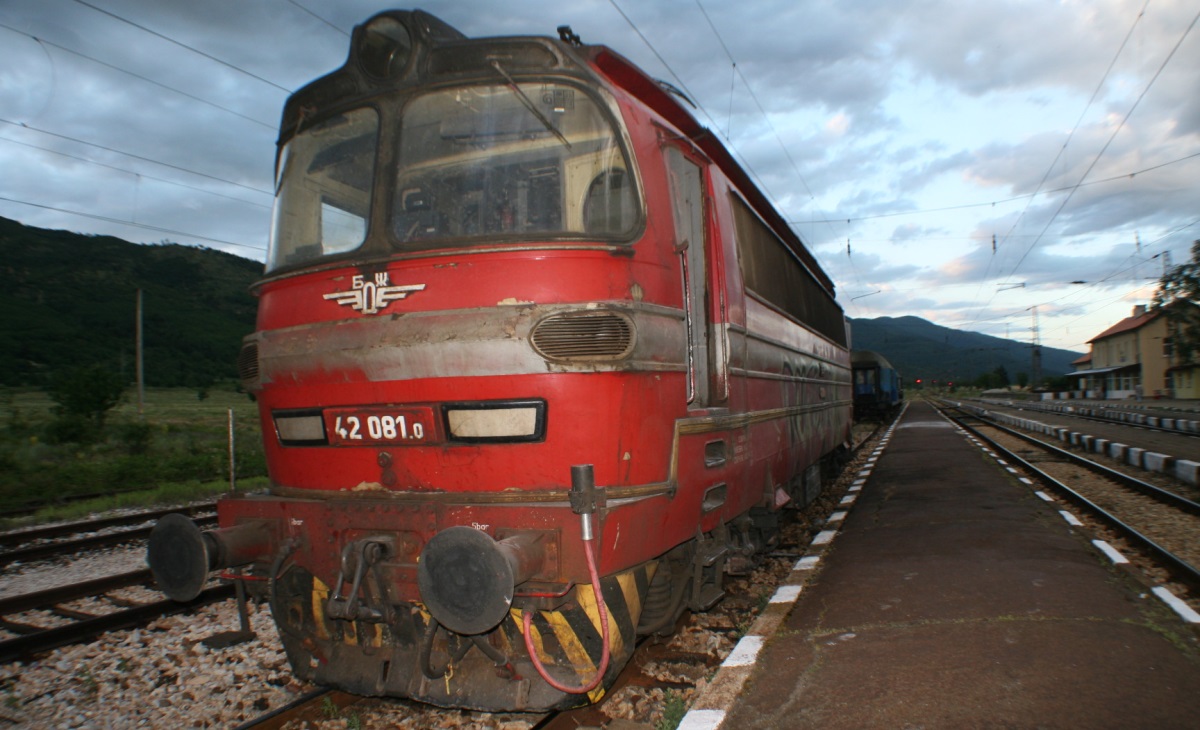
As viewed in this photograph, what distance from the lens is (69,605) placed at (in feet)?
19.5

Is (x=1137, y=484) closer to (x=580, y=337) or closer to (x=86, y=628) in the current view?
(x=580, y=337)

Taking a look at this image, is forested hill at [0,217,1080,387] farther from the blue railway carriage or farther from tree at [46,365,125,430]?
the blue railway carriage

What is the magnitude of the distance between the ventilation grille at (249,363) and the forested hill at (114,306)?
4993cm

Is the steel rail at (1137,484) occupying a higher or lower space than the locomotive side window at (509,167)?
lower

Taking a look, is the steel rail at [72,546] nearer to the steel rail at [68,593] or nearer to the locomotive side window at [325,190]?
the steel rail at [68,593]

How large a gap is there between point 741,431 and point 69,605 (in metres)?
5.30

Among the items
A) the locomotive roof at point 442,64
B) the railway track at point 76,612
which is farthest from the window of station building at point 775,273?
the railway track at point 76,612

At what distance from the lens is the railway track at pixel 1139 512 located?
→ 618cm

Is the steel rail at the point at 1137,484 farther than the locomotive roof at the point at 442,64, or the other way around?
the steel rail at the point at 1137,484

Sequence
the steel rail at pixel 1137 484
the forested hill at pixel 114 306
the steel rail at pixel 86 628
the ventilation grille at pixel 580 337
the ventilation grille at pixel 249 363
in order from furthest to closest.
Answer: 1. the forested hill at pixel 114 306
2. the steel rail at pixel 1137 484
3. the steel rail at pixel 86 628
4. the ventilation grille at pixel 249 363
5. the ventilation grille at pixel 580 337

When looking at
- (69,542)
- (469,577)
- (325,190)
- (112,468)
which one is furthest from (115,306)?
(469,577)

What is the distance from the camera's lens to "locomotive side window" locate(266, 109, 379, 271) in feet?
→ 12.4

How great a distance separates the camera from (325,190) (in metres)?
3.98

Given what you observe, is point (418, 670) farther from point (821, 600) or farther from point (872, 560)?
point (872, 560)
